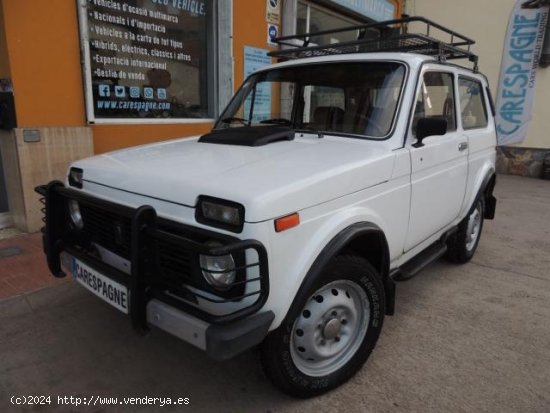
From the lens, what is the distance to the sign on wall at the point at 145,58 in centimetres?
523

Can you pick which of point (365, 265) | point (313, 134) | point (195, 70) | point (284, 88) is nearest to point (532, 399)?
point (365, 265)

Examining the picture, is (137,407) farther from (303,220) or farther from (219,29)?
(219,29)

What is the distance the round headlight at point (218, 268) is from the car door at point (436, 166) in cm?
151

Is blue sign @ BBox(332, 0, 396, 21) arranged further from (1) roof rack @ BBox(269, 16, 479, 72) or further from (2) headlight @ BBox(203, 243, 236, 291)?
(2) headlight @ BBox(203, 243, 236, 291)

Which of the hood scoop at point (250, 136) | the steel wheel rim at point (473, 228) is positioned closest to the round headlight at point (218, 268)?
the hood scoop at point (250, 136)

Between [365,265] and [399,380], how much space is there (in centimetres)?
75

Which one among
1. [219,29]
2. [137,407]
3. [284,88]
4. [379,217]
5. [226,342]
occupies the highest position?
[219,29]

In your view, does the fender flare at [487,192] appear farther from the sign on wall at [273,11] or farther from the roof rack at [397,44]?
the sign on wall at [273,11]

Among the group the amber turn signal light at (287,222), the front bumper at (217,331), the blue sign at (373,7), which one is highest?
the blue sign at (373,7)

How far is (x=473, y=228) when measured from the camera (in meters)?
4.51

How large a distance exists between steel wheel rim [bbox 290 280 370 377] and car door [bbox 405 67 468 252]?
73 centimetres

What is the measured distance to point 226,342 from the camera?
1.80m

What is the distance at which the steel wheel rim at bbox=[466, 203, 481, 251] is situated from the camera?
437 cm

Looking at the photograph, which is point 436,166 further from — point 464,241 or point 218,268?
point 218,268
